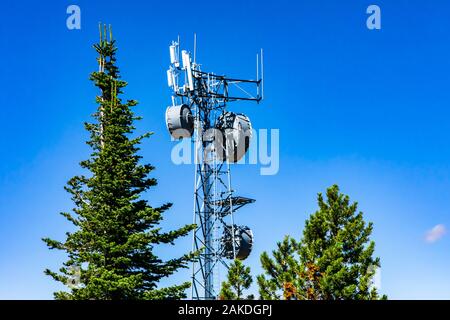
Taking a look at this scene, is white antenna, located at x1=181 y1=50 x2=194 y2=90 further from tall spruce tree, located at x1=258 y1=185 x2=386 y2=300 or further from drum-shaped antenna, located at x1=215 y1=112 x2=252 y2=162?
tall spruce tree, located at x1=258 y1=185 x2=386 y2=300

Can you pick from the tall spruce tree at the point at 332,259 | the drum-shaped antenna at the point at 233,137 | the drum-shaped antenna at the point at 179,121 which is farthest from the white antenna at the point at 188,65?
the tall spruce tree at the point at 332,259

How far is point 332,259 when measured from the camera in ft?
96.1

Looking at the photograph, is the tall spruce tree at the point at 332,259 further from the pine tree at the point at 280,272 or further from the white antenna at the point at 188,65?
the white antenna at the point at 188,65

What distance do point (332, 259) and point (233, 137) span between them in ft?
41.4

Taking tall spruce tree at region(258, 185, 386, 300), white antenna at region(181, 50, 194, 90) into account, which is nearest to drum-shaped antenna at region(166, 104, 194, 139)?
white antenna at region(181, 50, 194, 90)

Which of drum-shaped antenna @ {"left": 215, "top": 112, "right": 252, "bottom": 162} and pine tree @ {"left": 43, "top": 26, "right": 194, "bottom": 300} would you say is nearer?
pine tree @ {"left": 43, "top": 26, "right": 194, "bottom": 300}

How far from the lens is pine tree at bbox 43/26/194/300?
27859 millimetres

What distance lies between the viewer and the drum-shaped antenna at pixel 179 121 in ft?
124

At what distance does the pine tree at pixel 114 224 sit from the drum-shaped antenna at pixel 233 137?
30.2 ft

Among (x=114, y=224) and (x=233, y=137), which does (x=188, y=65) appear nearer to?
(x=233, y=137)

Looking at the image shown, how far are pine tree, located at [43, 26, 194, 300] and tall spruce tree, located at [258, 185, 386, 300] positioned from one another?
5.53 m

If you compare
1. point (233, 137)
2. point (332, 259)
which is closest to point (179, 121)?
point (233, 137)
